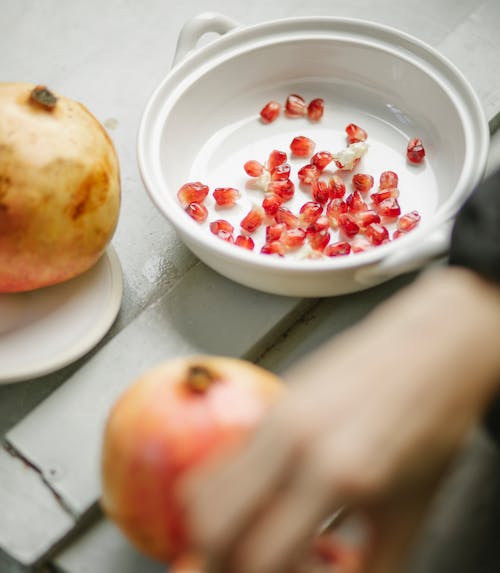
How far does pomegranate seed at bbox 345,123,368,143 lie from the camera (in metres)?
1.00

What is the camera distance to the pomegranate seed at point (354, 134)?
3.27ft

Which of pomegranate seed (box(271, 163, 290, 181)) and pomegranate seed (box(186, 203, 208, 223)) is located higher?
pomegranate seed (box(271, 163, 290, 181))

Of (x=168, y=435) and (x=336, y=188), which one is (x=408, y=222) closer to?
(x=336, y=188)

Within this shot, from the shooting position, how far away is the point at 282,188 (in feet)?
3.12

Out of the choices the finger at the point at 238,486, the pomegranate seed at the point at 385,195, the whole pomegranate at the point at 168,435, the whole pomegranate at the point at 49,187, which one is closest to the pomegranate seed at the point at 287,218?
the pomegranate seed at the point at 385,195

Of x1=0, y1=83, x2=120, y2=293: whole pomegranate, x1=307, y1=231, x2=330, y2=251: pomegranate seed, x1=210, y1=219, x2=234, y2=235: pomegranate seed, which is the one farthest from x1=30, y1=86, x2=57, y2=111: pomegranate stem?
x1=307, y1=231, x2=330, y2=251: pomegranate seed

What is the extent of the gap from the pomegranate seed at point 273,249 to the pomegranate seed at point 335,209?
8cm

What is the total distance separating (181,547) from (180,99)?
1.96 feet

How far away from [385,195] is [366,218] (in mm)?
45

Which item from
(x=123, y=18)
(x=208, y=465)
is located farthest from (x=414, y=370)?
(x=123, y=18)

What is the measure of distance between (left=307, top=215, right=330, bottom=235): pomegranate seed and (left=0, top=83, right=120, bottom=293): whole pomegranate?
0.24 metres

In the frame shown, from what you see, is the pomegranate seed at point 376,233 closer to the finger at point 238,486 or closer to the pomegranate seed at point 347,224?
the pomegranate seed at point 347,224

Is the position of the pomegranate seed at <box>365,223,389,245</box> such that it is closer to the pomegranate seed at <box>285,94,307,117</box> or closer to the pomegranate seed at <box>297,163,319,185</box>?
the pomegranate seed at <box>297,163,319,185</box>

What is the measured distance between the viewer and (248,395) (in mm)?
580
